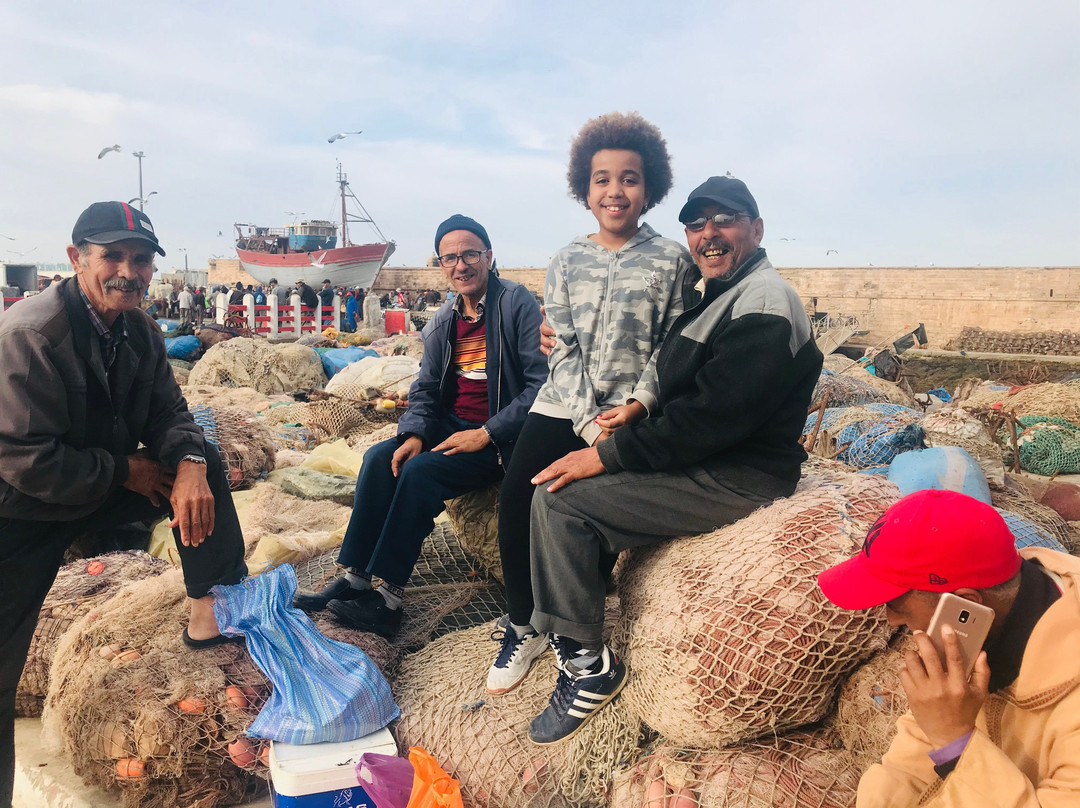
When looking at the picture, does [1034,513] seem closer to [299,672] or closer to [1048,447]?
[299,672]

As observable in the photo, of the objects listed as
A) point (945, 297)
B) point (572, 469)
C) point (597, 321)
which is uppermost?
point (945, 297)

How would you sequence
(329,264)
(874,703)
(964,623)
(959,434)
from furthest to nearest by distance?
(329,264)
(959,434)
(874,703)
(964,623)

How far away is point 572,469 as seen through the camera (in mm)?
2398

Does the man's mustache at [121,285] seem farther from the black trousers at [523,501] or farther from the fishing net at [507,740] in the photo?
the fishing net at [507,740]

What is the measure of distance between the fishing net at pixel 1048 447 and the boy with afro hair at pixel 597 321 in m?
4.64

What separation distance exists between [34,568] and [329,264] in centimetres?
3802

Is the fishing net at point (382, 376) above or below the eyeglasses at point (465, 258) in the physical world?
below

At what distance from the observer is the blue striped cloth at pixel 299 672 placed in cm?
251

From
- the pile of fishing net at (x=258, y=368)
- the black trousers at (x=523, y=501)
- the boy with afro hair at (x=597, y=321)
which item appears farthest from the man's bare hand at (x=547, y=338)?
the pile of fishing net at (x=258, y=368)

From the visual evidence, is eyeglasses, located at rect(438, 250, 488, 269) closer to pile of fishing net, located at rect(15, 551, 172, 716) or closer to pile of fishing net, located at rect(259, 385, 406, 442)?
pile of fishing net, located at rect(15, 551, 172, 716)

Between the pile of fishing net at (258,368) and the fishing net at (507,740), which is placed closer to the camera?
the fishing net at (507,740)

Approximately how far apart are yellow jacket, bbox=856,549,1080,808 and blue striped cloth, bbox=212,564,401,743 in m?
1.80

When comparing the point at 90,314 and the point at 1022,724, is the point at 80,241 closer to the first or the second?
the point at 90,314

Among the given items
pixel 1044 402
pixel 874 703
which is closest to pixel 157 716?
pixel 874 703
